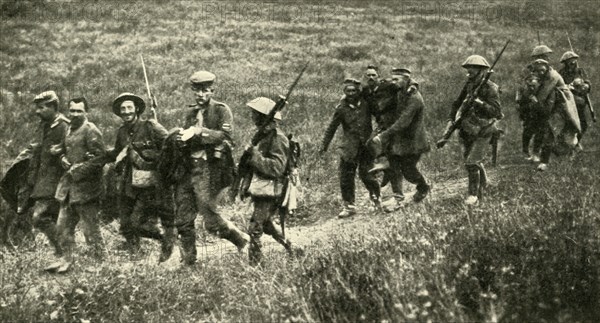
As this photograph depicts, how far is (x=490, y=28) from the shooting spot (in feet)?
74.2

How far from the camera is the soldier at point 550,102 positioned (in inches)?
419

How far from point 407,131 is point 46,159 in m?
4.58

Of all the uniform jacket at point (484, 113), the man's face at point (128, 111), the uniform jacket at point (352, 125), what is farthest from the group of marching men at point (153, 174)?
the uniform jacket at point (484, 113)

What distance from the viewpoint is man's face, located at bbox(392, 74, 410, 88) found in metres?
9.03

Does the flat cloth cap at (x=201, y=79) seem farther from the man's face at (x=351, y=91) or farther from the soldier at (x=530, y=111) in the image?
the soldier at (x=530, y=111)

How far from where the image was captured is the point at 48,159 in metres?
7.93

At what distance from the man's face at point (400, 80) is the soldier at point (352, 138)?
50 cm

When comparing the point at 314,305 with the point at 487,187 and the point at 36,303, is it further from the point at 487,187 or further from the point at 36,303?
the point at 487,187

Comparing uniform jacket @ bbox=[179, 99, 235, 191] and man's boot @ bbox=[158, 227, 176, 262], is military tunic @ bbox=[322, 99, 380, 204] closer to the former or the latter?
uniform jacket @ bbox=[179, 99, 235, 191]

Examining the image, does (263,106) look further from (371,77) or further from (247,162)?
(371,77)

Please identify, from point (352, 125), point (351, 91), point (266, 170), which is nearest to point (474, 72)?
point (351, 91)

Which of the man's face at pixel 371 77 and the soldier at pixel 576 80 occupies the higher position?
the man's face at pixel 371 77

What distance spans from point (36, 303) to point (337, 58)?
15.0m

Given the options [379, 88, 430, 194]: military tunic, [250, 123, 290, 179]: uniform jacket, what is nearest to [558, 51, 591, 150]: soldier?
[379, 88, 430, 194]: military tunic
